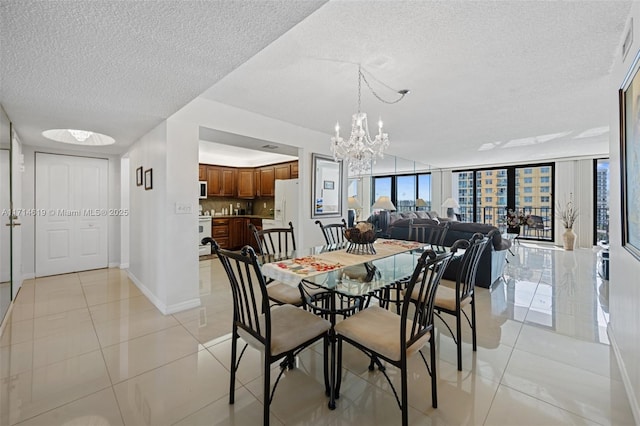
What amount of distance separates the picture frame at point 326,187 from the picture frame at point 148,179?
2.11 m

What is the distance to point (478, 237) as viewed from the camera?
1983mm

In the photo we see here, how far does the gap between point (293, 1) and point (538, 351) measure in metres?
2.95

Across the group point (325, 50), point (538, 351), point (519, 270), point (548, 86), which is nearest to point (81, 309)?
point (325, 50)

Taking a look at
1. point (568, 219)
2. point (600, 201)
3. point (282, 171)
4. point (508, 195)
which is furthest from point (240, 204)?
point (600, 201)

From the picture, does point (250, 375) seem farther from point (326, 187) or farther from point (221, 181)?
point (221, 181)

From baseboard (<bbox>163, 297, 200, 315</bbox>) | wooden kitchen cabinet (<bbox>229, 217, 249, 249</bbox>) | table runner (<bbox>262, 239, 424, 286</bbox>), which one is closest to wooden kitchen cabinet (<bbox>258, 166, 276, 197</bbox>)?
wooden kitchen cabinet (<bbox>229, 217, 249, 249</bbox>)

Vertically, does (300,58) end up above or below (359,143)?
above

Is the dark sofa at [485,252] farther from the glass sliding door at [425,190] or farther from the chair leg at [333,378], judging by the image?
the glass sliding door at [425,190]

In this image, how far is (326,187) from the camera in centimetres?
458

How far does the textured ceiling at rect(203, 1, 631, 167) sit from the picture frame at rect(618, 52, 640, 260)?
0.52 m

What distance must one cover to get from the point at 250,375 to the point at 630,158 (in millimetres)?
2744

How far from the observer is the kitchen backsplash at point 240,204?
722 cm

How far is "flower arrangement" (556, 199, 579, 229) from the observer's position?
7074 millimetres

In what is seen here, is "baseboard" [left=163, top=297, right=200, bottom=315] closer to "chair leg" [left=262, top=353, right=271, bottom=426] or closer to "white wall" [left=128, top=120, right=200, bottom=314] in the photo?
"white wall" [left=128, top=120, right=200, bottom=314]
